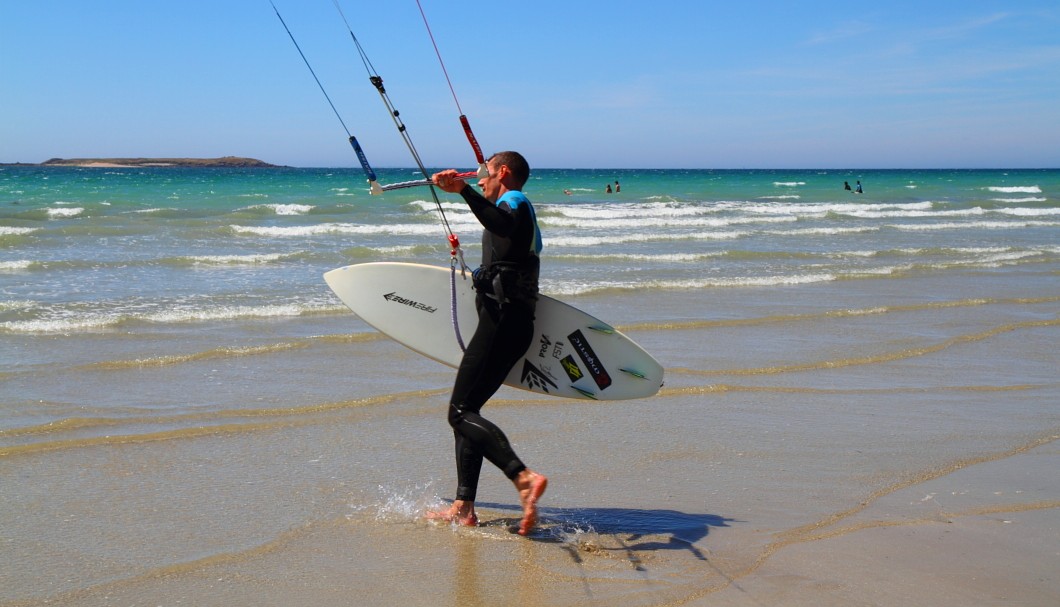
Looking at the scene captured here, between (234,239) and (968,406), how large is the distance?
56.4 ft

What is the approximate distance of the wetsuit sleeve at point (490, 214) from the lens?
153 inches

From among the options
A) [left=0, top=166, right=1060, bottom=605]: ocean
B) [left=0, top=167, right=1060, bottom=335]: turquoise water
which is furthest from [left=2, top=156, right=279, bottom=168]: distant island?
[left=0, top=166, right=1060, bottom=605]: ocean

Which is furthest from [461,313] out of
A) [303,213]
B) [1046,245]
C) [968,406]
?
[303,213]

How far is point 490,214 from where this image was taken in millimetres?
3955

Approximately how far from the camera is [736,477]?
17.1 ft

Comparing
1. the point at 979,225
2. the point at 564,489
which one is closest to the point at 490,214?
the point at 564,489

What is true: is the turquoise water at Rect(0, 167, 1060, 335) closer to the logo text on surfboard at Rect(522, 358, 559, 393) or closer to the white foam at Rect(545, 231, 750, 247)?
the white foam at Rect(545, 231, 750, 247)

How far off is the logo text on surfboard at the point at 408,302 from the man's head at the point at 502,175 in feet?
3.63

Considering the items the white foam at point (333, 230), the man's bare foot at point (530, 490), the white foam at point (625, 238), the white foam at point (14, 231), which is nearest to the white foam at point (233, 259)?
the white foam at point (333, 230)

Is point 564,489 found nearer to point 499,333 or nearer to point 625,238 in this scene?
point 499,333

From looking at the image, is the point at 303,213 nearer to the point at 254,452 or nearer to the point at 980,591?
the point at 254,452

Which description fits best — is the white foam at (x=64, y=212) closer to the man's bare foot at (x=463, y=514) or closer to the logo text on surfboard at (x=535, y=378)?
the logo text on surfboard at (x=535, y=378)

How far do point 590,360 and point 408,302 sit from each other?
1.08 meters

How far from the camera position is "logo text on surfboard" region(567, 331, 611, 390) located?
4.92 meters
